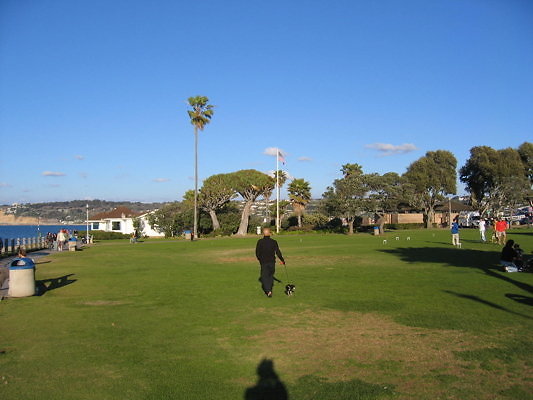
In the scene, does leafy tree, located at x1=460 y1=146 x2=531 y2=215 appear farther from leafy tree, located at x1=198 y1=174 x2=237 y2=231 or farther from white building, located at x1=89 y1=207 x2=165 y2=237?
white building, located at x1=89 y1=207 x2=165 y2=237

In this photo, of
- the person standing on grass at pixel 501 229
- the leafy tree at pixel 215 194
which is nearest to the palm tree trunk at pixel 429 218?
the leafy tree at pixel 215 194

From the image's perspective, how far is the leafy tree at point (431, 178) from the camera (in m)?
76.4

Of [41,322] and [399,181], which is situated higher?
[399,181]

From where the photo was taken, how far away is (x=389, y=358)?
6.80m

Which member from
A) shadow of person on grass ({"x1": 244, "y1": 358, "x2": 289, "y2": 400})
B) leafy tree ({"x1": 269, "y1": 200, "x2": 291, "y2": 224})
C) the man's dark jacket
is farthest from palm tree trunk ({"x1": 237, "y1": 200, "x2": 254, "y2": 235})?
shadow of person on grass ({"x1": 244, "y1": 358, "x2": 289, "y2": 400})

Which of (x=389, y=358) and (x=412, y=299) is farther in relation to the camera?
(x=412, y=299)

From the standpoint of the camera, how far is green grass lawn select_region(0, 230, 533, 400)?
5.79 m

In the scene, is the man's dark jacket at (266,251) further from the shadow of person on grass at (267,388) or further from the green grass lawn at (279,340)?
the shadow of person on grass at (267,388)

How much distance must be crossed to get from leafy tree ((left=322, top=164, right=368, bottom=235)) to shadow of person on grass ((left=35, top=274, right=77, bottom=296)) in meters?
43.7

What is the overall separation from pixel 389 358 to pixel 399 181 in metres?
60.7

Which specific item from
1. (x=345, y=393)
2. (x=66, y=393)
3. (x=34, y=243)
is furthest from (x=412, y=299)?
(x=34, y=243)

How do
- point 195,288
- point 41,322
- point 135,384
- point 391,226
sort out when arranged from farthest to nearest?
point 391,226, point 195,288, point 41,322, point 135,384

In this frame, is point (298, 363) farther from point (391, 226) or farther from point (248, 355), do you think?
point (391, 226)

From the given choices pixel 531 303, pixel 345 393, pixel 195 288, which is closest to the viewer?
pixel 345 393
